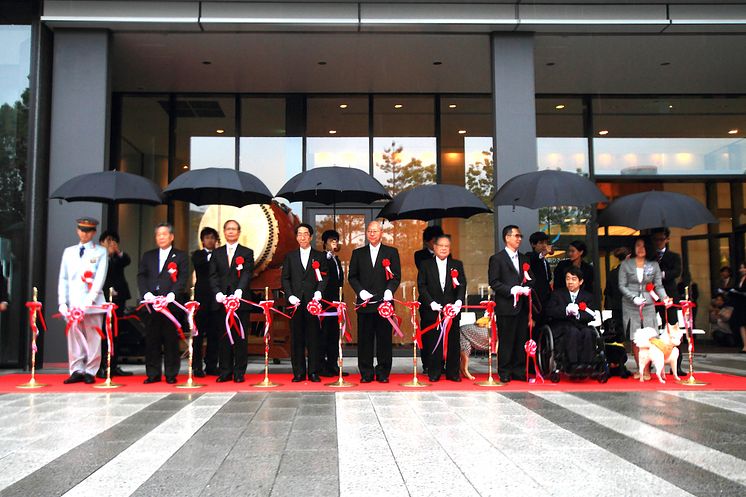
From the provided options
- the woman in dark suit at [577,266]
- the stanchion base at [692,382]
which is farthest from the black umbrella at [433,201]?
the stanchion base at [692,382]

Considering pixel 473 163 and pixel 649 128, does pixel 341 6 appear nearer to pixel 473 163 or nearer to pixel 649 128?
pixel 473 163

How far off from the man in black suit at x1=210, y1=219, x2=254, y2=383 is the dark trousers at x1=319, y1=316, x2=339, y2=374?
100 cm

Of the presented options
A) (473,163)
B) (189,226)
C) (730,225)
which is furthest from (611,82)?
(189,226)

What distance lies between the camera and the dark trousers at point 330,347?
306 inches

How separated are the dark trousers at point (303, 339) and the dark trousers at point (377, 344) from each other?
0.53 metres

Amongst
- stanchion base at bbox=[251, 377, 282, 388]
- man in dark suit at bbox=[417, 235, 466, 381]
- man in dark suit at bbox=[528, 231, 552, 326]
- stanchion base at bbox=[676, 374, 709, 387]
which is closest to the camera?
stanchion base at bbox=[251, 377, 282, 388]

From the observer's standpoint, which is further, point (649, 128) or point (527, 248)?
point (649, 128)

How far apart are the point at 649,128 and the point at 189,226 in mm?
9331

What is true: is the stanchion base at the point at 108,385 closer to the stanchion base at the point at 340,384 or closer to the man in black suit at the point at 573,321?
the stanchion base at the point at 340,384

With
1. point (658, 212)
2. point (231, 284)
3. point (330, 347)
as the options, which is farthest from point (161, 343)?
point (658, 212)

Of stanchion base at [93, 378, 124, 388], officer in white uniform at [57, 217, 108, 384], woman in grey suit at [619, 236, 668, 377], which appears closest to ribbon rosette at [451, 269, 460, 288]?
woman in grey suit at [619, 236, 668, 377]

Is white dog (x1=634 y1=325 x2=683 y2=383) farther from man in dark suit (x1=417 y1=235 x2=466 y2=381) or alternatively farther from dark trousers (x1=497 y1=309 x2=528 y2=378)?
man in dark suit (x1=417 y1=235 x2=466 y2=381)

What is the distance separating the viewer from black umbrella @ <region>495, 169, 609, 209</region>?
692 cm

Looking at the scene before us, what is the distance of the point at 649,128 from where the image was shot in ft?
40.8
